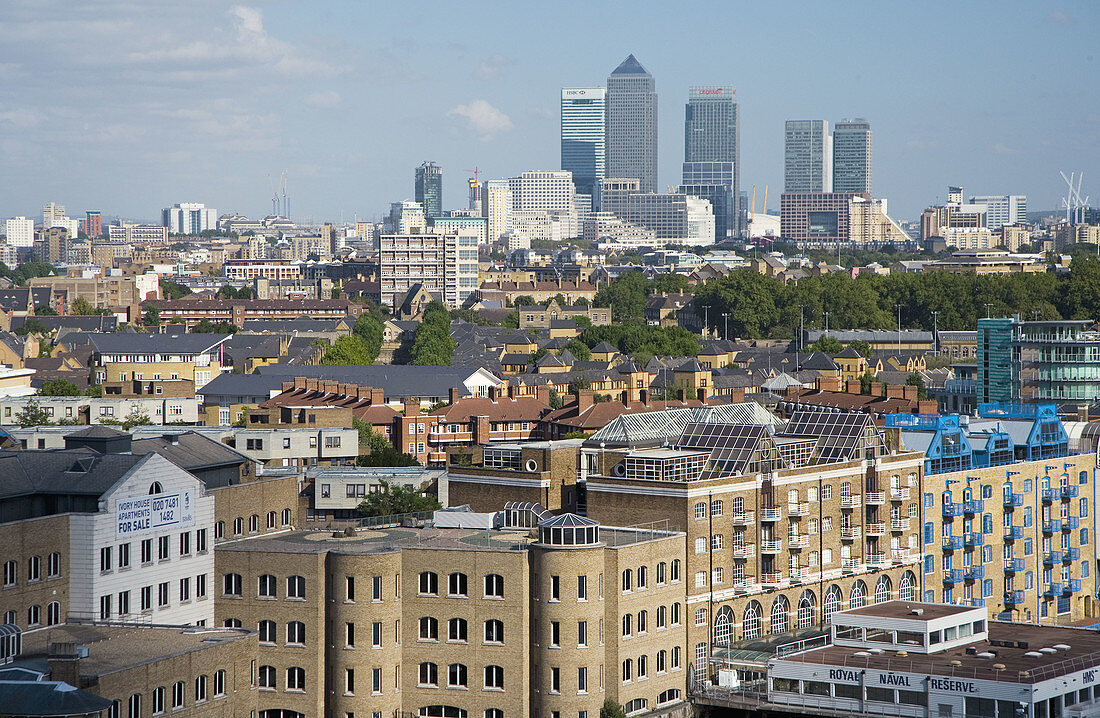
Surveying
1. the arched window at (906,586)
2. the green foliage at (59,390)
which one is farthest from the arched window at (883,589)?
the green foliage at (59,390)

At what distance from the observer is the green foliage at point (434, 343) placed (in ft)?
433

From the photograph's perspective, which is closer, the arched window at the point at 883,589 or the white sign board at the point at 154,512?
the white sign board at the point at 154,512

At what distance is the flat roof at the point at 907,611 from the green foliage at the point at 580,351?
86.0 metres

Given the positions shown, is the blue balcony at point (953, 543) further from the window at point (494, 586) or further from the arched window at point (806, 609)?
the window at point (494, 586)

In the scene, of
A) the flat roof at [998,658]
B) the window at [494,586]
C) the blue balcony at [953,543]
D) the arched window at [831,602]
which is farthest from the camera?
the blue balcony at [953,543]

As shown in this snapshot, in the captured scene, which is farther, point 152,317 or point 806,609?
point 152,317

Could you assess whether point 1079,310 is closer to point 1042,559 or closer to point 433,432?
point 433,432

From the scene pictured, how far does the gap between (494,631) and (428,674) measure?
6.86 ft

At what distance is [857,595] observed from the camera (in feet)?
179

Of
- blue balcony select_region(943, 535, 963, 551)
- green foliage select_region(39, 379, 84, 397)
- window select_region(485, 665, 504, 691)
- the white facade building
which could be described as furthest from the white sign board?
green foliage select_region(39, 379, 84, 397)

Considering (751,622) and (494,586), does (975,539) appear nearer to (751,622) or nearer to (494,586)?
(751,622)

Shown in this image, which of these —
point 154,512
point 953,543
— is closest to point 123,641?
point 154,512

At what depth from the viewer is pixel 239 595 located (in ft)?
150

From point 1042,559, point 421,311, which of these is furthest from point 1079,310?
point 1042,559
